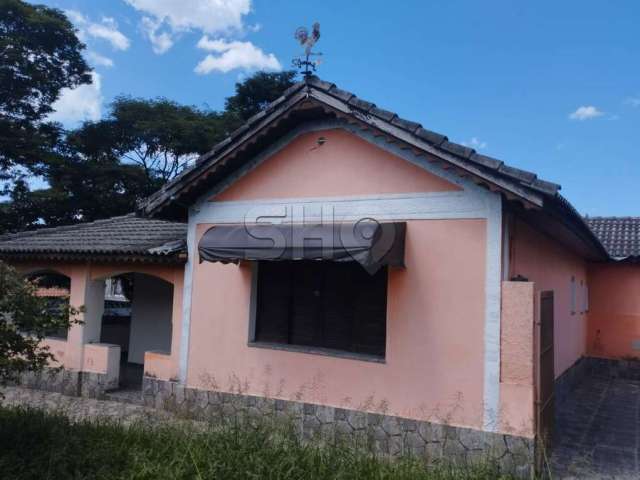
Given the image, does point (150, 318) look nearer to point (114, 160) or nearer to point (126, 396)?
point (126, 396)

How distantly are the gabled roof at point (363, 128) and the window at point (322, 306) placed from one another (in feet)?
9.58

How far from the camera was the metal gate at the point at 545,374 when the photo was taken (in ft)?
31.5

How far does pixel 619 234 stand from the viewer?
24188 mm

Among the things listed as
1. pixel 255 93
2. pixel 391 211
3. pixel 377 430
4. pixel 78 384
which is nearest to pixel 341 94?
pixel 391 211

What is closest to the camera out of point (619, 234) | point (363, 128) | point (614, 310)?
point (363, 128)

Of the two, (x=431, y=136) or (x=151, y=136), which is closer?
(x=431, y=136)

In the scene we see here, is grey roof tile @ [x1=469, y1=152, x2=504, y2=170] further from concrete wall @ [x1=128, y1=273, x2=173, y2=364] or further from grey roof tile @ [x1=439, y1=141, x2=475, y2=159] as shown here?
concrete wall @ [x1=128, y1=273, x2=173, y2=364]

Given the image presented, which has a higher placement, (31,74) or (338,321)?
(31,74)

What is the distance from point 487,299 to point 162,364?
909cm

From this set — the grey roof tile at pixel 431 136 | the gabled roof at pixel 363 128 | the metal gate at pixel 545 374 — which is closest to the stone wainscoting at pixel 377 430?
the metal gate at pixel 545 374

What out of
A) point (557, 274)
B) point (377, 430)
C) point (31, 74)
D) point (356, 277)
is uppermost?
point (31, 74)

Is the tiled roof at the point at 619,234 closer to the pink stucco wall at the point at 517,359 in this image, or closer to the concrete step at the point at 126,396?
the pink stucco wall at the point at 517,359

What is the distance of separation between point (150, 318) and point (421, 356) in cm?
1382

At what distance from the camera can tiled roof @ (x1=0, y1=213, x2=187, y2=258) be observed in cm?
1395
